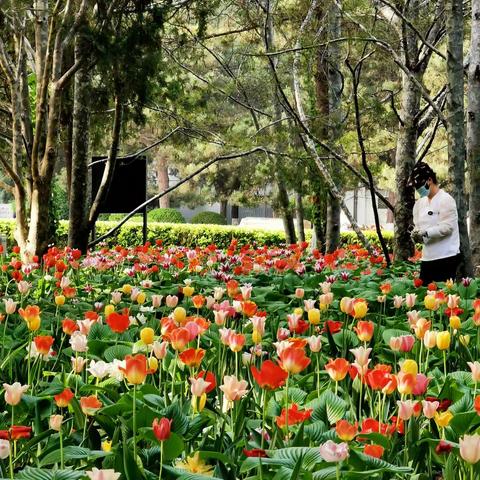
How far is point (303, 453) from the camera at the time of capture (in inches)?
70.5

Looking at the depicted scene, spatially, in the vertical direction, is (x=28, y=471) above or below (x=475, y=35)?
below

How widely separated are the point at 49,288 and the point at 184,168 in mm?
29338

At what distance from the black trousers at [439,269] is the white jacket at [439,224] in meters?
0.06

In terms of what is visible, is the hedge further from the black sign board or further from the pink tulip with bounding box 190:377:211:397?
the pink tulip with bounding box 190:377:211:397

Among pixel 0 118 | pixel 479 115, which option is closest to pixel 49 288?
pixel 479 115

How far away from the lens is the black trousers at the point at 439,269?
6449mm

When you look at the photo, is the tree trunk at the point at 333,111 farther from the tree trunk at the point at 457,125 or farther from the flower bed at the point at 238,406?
the flower bed at the point at 238,406

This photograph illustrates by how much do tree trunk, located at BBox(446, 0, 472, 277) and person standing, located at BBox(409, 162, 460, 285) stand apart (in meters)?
0.11

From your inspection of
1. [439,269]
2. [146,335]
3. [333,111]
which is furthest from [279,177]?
[146,335]

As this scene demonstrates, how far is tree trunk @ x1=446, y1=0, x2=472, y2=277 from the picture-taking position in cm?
645

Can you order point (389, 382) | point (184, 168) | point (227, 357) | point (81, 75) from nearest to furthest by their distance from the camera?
1. point (389, 382)
2. point (227, 357)
3. point (81, 75)
4. point (184, 168)

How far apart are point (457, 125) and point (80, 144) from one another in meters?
3.82

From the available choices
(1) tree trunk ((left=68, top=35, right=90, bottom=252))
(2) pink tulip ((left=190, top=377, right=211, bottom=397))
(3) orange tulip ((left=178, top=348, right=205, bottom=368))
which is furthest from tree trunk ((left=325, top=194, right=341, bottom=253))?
(2) pink tulip ((left=190, top=377, right=211, bottom=397))

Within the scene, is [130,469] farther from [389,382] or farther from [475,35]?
[475,35]
